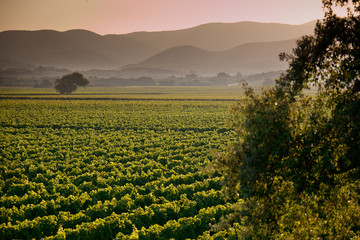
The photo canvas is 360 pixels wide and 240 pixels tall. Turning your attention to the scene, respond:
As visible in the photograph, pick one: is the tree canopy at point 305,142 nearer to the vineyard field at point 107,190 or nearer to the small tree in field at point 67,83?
the vineyard field at point 107,190

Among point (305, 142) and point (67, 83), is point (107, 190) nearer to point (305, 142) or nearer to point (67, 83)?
point (305, 142)

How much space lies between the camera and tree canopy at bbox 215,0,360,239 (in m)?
7.95

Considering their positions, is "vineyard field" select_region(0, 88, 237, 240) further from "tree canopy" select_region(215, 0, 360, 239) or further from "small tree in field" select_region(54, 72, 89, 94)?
"small tree in field" select_region(54, 72, 89, 94)

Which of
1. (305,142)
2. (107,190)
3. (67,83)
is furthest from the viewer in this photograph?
(67,83)

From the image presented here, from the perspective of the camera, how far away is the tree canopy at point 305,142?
7945 mm

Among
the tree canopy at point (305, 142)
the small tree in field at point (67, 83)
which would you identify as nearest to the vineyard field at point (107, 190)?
the tree canopy at point (305, 142)

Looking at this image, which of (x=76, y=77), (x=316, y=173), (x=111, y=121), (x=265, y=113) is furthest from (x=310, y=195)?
(x=76, y=77)

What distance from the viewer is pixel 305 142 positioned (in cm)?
816

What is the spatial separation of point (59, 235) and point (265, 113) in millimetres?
7950

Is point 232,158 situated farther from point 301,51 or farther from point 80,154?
point 80,154

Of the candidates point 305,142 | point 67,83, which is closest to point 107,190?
point 305,142

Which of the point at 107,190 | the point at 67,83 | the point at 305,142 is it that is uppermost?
the point at 67,83

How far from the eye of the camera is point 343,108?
8062mm

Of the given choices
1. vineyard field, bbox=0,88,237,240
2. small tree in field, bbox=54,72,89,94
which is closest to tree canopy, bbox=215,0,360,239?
vineyard field, bbox=0,88,237,240
